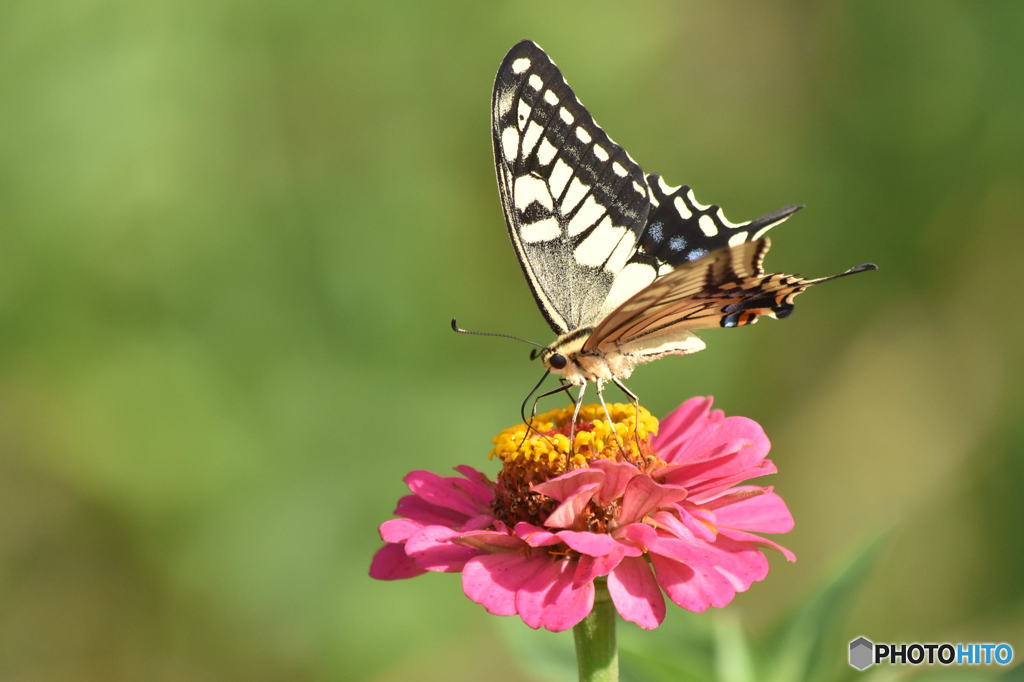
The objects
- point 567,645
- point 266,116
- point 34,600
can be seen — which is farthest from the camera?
point 266,116

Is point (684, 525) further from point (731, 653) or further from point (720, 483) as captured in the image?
point (731, 653)

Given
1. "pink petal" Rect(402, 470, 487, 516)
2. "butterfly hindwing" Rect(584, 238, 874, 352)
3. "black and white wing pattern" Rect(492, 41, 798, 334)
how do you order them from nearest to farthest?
"butterfly hindwing" Rect(584, 238, 874, 352)
"pink petal" Rect(402, 470, 487, 516)
"black and white wing pattern" Rect(492, 41, 798, 334)

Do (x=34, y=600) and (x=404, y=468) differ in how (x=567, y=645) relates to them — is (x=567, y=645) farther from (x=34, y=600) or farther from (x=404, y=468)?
(x=34, y=600)

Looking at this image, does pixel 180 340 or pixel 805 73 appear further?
pixel 805 73

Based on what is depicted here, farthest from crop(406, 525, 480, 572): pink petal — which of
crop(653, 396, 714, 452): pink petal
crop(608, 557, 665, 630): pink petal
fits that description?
crop(653, 396, 714, 452): pink petal

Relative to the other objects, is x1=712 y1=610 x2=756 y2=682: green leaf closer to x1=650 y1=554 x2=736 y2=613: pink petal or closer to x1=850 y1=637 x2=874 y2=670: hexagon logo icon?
x1=850 y1=637 x2=874 y2=670: hexagon logo icon

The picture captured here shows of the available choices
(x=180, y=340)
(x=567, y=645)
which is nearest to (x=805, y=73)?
(x=180, y=340)

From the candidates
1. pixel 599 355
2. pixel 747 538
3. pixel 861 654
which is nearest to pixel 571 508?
pixel 747 538
